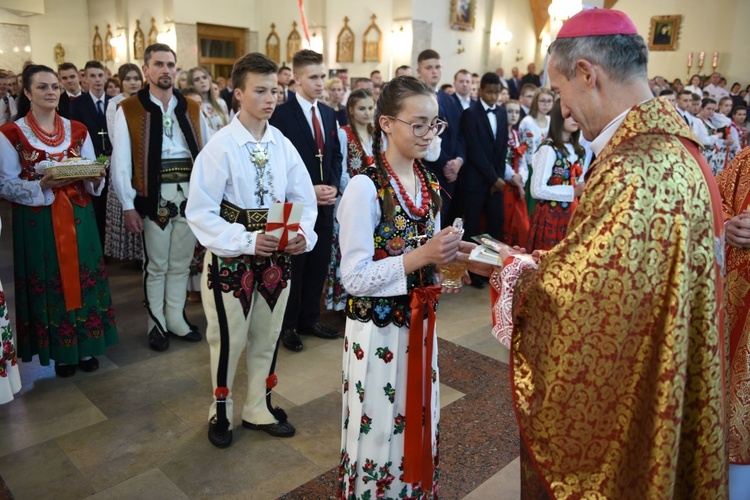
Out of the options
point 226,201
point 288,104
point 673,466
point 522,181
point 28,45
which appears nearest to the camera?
point 673,466

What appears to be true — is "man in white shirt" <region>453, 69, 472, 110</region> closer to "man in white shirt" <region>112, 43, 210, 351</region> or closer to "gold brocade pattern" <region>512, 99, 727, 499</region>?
"man in white shirt" <region>112, 43, 210, 351</region>

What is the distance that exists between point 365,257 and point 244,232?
0.92m

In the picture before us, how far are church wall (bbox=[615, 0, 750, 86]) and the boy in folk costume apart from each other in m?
16.8

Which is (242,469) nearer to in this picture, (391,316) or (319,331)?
(391,316)

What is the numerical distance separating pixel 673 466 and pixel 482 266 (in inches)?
30.0

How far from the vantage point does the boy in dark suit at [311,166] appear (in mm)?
4016

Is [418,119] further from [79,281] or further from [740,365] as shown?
[79,281]

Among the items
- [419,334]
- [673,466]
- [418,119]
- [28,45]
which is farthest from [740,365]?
[28,45]

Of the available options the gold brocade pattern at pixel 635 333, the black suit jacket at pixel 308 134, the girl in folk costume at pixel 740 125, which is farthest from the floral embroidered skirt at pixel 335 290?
the girl in folk costume at pixel 740 125

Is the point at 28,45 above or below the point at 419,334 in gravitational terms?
above

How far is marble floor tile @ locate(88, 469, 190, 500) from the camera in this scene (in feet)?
8.36

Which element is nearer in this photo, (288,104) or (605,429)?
(605,429)

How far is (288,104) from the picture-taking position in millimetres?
4102

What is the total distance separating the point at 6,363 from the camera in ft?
9.36
